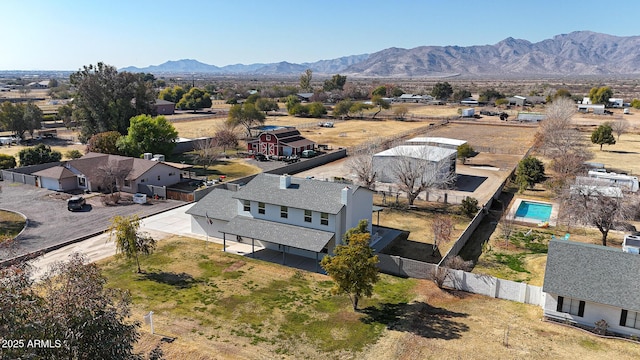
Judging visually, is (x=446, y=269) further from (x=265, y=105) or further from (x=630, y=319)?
(x=265, y=105)

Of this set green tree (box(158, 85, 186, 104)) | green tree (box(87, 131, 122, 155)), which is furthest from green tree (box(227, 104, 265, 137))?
green tree (box(158, 85, 186, 104))

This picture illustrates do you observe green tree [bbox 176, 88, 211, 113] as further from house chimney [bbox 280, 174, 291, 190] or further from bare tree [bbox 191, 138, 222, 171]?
house chimney [bbox 280, 174, 291, 190]

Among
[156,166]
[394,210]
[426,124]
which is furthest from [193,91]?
[394,210]

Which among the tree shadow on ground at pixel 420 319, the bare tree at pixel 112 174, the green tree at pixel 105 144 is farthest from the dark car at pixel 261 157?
the tree shadow on ground at pixel 420 319

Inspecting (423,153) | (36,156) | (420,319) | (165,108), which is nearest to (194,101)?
(165,108)

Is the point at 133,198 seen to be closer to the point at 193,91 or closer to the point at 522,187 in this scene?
the point at 522,187

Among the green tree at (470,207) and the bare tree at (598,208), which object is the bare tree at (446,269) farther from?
the green tree at (470,207)
